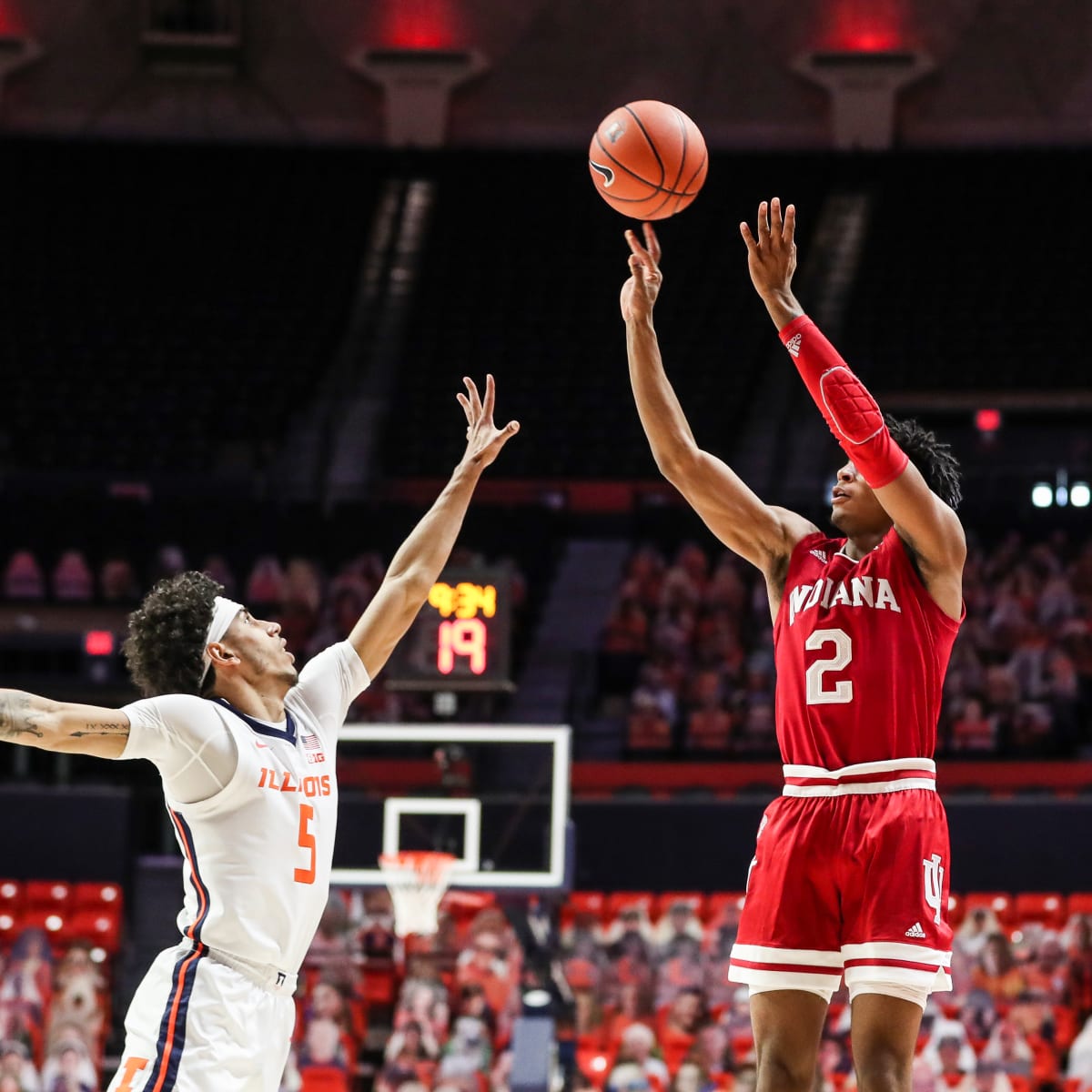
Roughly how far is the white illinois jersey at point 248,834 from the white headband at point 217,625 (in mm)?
112

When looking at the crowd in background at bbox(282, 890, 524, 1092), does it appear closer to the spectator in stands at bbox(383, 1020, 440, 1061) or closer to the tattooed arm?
the spectator in stands at bbox(383, 1020, 440, 1061)

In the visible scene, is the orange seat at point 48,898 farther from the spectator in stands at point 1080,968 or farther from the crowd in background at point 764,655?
the spectator in stands at point 1080,968

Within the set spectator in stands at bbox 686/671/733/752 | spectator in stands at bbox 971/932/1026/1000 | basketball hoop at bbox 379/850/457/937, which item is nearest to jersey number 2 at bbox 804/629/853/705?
basketball hoop at bbox 379/850/457/937

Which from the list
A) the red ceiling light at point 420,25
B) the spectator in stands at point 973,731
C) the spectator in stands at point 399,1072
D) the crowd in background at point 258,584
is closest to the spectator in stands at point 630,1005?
the spectator in stands at point 399,1072

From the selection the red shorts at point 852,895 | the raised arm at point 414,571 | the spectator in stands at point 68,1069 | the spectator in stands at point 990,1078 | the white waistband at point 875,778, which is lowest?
the spectator in stands at point 68,1069

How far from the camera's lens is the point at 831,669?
4453mm

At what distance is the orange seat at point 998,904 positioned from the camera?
11898 millimetres

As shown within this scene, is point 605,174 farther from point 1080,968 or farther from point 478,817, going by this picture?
point 1080,968

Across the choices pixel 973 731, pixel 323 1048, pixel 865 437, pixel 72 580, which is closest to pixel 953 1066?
pixel 323 1048

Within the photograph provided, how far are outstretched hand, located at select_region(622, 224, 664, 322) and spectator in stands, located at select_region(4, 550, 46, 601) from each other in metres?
12.0

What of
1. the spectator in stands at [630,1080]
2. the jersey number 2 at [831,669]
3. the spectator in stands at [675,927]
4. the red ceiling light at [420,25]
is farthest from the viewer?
the red ceiling light at [420,25]

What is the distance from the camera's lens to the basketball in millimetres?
5379

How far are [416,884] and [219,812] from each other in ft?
20.4

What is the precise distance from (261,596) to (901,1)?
11.9 meters
